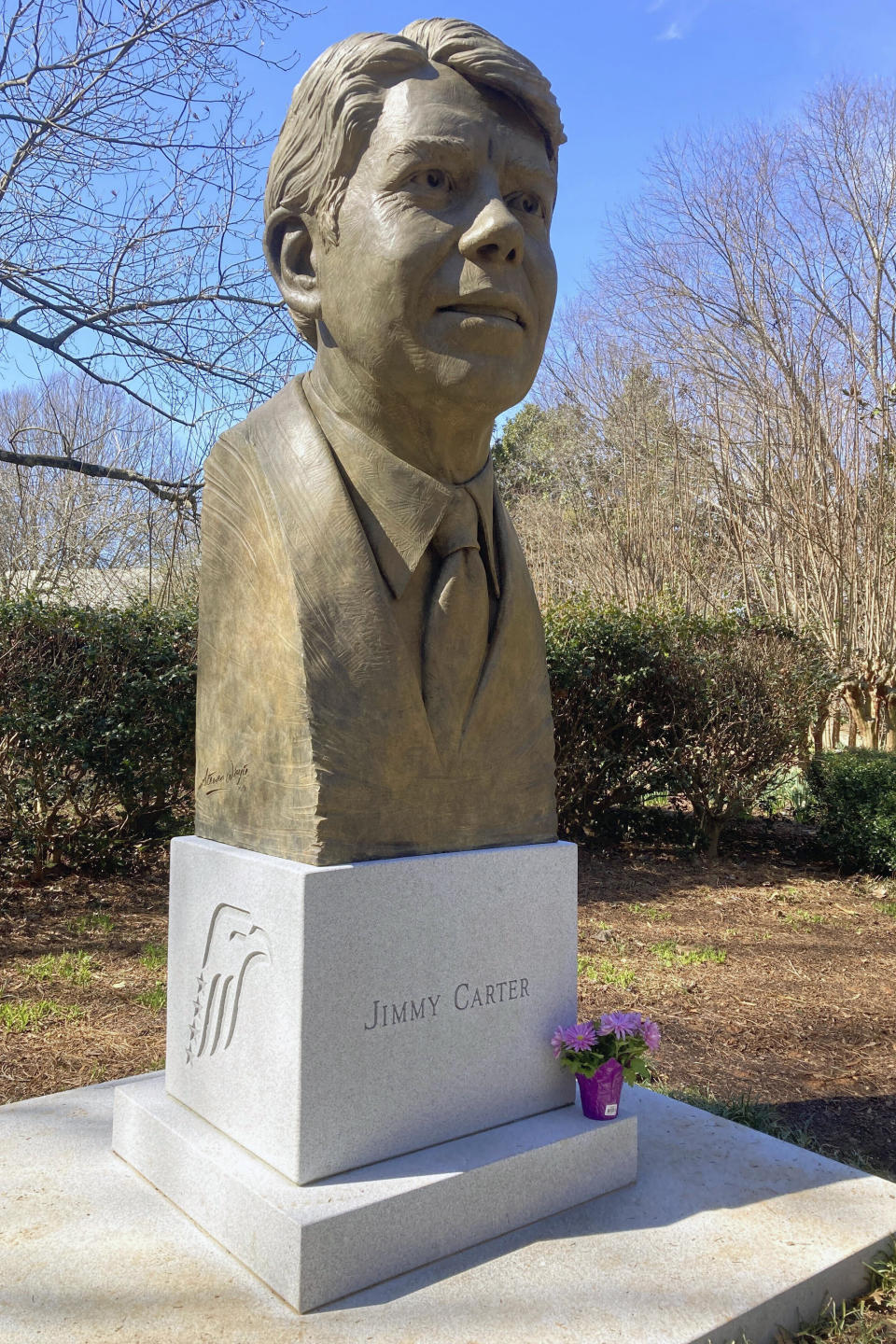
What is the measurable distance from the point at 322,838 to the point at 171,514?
234 inches

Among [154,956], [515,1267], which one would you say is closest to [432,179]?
[515,1267]

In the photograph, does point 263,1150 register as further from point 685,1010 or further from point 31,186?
point 31,186

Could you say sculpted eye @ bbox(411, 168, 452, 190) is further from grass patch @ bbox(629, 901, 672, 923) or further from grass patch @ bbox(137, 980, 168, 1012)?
grass patch @ bbox(629, 901, 672, 923)

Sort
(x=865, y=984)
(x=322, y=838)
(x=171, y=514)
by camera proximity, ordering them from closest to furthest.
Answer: (x=322, y=838) < (x=865, y=984) < (x=171, y=514)

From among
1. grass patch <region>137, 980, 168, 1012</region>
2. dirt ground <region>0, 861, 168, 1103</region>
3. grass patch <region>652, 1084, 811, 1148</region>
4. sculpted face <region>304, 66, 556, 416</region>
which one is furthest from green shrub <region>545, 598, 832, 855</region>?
sculpted face <region>304, 66, 556, 416</region>

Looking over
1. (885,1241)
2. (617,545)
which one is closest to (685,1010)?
(885,1241)

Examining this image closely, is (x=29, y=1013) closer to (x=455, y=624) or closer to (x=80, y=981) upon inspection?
(x=80, y=981)

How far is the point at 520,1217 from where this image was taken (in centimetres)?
246

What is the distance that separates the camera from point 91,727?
20.5 feet

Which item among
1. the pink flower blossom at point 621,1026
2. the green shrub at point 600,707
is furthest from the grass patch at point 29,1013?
the green shrub at point 600,707

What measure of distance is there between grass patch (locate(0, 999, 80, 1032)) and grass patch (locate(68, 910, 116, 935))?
105 cm

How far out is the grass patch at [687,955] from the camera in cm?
541

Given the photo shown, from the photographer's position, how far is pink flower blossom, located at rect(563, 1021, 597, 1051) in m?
2.68
